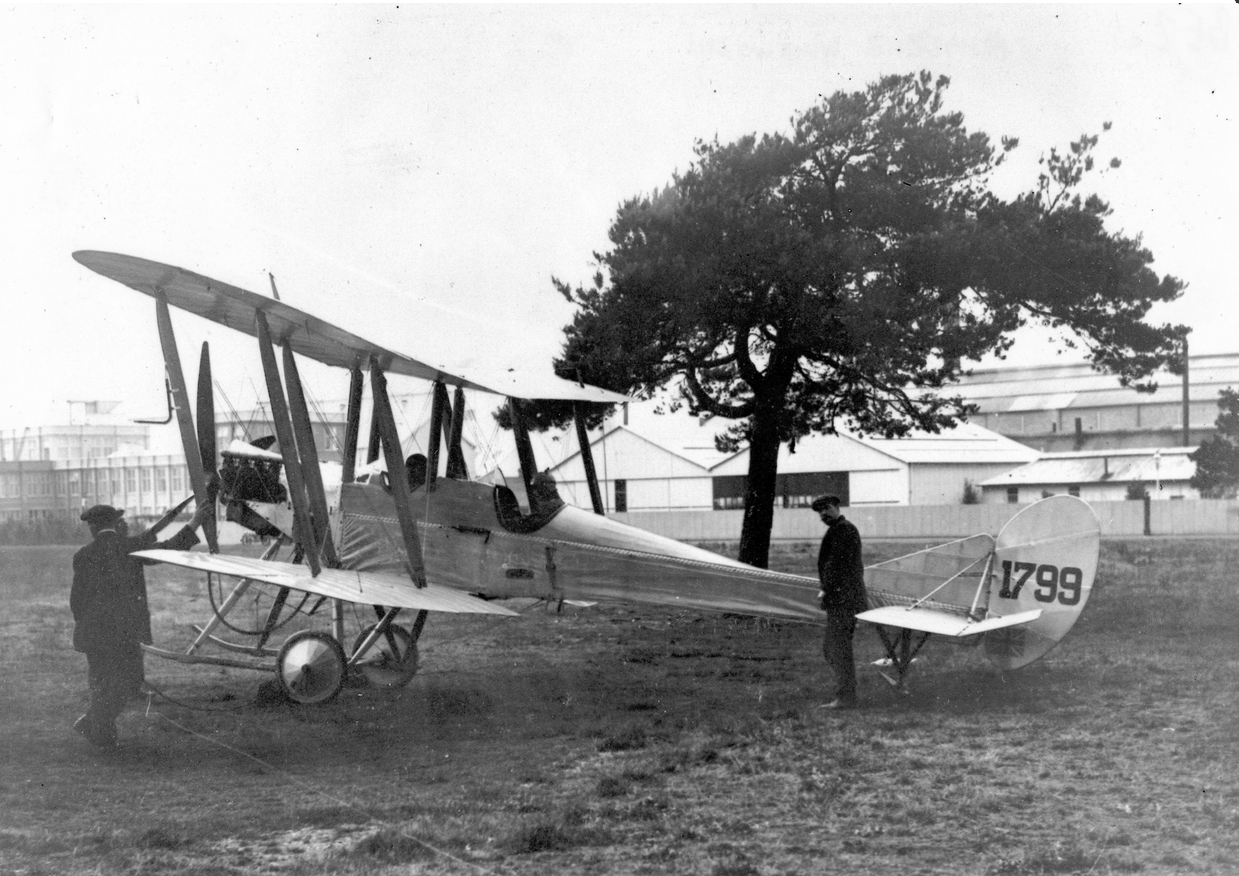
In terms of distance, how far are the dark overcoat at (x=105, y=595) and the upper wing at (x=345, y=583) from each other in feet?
0.57

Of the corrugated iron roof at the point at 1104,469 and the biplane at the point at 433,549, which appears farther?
the corrugated iron roof at the point at 1104,469

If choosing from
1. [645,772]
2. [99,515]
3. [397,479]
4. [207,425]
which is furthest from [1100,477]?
[99,515]

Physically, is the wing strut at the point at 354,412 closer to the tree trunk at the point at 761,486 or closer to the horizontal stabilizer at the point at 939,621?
the horizontal stabilizer at the point at 939,621

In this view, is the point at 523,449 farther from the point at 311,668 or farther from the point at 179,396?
the point at 179,396

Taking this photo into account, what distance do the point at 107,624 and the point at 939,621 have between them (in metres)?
5.46

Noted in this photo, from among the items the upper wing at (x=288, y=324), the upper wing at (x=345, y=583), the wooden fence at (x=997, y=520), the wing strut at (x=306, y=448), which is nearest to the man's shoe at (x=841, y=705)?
the upper wing at (x=345, y=583)

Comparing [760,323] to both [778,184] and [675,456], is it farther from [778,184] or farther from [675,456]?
[675,456]

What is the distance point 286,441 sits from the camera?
322 inches

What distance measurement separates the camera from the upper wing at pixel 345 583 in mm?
7598

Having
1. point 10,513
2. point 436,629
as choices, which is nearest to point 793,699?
point 436,629

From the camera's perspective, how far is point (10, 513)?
45406 mm

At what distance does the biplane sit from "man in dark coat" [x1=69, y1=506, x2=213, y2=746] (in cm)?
42

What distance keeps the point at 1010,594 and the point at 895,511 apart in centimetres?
2750

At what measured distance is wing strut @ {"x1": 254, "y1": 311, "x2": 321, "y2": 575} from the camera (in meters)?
8.09
